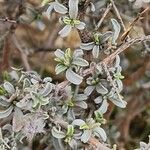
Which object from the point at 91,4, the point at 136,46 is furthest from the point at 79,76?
the point at 136,46

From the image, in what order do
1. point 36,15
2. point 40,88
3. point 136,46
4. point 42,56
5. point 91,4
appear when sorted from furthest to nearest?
point 42,56 → point 36,15 → point 136,46 → point 91,4 → point 40,88

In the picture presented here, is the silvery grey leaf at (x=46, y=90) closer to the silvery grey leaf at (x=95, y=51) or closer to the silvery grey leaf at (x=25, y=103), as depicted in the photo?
the silvery grey leaf at (x=25, y=103)

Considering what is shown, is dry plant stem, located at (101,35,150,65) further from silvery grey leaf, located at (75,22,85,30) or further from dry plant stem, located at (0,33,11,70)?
dry plant stem, located at (0,33,11,70)

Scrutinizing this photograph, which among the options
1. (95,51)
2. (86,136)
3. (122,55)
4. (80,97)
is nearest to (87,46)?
(95,51)

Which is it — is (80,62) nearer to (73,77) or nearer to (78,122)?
(73,77)

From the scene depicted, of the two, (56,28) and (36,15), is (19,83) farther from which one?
(56,28)

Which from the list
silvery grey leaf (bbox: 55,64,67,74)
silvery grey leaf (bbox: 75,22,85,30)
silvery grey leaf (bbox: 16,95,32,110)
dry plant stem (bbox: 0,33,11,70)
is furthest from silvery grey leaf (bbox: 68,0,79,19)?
dry plant stem (bbox: 0,33,11,70)
